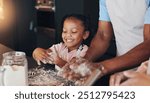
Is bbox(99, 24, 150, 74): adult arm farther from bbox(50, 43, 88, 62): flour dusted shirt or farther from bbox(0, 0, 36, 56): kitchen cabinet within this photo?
bbox(0, 0, 36, 56): kitchen cabinet

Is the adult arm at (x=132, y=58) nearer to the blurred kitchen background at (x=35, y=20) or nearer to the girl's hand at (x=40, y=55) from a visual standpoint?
the blurred kitchen background at (x=35, y=20)

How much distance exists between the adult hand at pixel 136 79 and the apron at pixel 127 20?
0.10m

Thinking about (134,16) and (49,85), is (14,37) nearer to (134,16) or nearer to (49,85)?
(49,85)

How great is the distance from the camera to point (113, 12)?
3.19ft

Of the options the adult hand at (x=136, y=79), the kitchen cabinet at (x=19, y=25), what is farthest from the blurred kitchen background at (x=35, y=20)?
the adult hand at (x=136, y=79)

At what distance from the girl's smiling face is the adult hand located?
0.68 ft

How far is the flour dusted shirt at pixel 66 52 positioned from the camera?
1042mm

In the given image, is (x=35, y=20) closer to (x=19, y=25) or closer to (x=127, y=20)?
(x=19, y=25)

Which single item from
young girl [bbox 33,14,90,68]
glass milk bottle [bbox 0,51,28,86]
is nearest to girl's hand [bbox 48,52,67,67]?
young girl [bbox 33,14,90,68]

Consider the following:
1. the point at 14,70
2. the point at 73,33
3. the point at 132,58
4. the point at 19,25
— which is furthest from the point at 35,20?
the point at 132,58

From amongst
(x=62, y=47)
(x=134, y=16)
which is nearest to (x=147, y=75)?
(x=134, y=16)

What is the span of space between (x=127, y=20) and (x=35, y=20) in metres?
0.36

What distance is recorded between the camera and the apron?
0.94 metres

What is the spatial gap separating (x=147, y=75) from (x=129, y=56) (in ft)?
0.32
